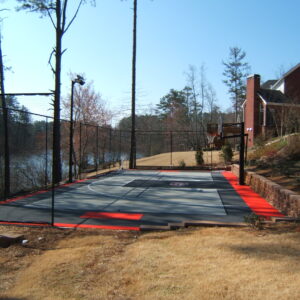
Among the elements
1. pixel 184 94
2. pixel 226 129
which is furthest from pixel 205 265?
pixel 184 94

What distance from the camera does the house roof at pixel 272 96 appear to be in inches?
1056

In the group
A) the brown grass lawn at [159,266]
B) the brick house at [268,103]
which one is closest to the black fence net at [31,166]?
the brown grass lawn at [159,266]

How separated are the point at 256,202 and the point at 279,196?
1180 mm

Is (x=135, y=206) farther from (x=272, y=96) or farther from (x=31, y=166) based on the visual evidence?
(x=272, y=96)

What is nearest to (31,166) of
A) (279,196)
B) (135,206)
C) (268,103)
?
(135,206)

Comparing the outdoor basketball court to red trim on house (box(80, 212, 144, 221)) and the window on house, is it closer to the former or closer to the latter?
red trim on house (box(80, 212, 144, 221))

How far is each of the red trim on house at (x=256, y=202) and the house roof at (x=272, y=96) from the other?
57.1 ft

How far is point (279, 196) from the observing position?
302 inches

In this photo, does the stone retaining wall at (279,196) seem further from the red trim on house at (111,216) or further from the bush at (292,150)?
the bush at (292,150)

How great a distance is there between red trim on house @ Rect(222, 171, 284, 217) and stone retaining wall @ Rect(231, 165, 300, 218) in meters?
0.14

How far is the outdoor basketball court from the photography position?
673 centimetres

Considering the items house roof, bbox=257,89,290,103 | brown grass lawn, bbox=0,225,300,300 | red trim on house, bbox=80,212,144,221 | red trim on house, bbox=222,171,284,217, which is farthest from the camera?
house roof, bbox=257,89,290,103

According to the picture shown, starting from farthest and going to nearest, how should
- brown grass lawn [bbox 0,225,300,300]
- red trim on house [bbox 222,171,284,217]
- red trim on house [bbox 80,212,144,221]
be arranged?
red trim on house [bbox 222,171,284,217] < red trim on house [bbox 80,212,144,221] < brown grass lawn [bbox 0,225,300,300]

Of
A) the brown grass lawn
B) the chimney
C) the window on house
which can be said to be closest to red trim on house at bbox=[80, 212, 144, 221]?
the brown grass lawn
